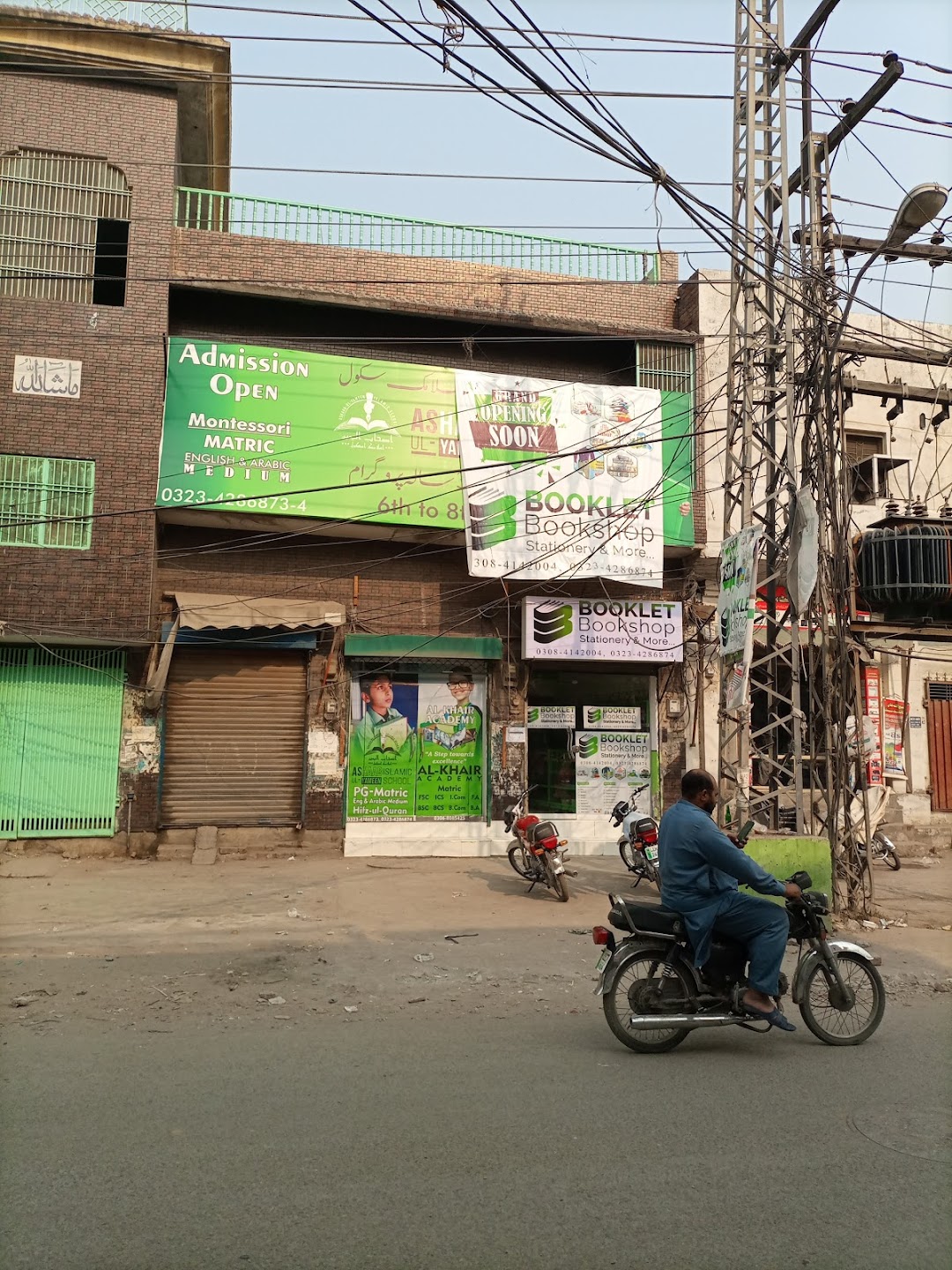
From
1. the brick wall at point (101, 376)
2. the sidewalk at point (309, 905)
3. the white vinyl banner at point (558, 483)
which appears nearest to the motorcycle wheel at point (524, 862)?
the sidewalk at point (309, 905)

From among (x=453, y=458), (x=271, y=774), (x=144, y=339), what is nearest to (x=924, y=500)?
(x=453, y=458)

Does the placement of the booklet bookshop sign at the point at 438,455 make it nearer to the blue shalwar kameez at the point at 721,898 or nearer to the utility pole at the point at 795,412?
the utility pole at the point at 795,412

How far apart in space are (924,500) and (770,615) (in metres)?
7.98

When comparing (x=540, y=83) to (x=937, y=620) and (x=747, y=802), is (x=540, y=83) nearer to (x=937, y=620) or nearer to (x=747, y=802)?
(x=747, y=802)

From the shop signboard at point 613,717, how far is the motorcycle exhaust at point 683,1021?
975cm

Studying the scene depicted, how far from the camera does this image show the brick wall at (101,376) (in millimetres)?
12828

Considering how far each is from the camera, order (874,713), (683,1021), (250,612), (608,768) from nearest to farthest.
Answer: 1. (683,1021)
2. (250,612)
3. (608,768)
4. (874,713)

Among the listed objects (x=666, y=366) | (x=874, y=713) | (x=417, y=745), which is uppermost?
(x=666, y=366)

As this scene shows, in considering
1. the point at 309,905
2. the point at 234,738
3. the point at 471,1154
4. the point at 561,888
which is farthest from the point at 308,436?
the point at 471,1154

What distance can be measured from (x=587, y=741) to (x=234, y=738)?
5640mm

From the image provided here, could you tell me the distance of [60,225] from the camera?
13602mm

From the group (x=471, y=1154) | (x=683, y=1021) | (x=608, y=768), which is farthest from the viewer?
(x=608, y=768)

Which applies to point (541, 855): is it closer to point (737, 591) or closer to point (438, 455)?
point (737, 591)

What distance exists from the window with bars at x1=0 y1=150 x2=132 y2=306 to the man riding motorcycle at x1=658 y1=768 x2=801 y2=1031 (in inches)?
477
